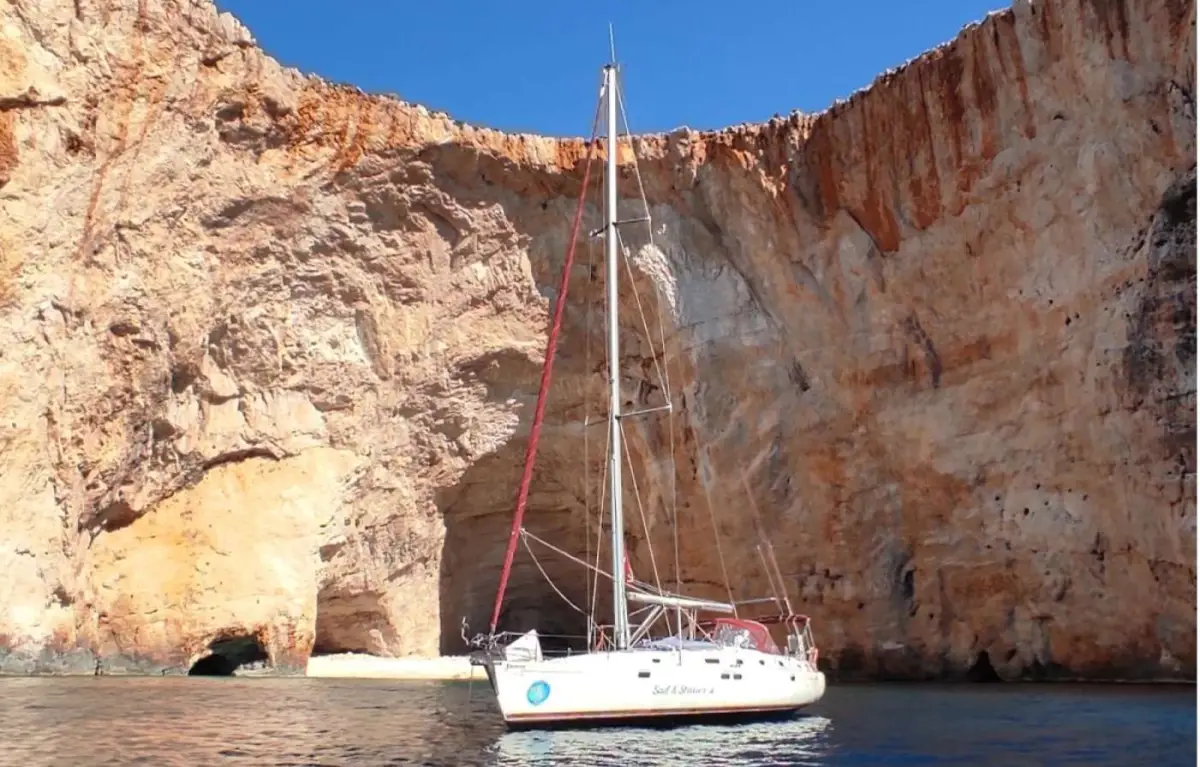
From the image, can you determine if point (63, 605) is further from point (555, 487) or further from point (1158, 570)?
point (1158, 570)

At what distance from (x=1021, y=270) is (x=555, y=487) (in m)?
12.4

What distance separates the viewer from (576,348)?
29344 mm

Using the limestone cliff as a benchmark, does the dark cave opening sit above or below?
below

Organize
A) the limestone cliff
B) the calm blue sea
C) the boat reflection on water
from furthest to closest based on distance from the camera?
the limestone cliff < the boat reflection on water < the calm blue sea

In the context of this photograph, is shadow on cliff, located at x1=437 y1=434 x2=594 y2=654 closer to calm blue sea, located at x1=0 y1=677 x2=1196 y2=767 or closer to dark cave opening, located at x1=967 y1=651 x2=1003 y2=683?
dark cave opening, located at x1=967 y1=651 x2=1003 y2=683

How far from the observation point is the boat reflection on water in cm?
1234

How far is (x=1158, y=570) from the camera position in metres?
21.5

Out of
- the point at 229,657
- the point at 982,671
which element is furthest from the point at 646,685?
the point at 229,657

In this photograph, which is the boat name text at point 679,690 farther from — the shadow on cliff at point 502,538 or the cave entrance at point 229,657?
the cave entrance at point 229,657

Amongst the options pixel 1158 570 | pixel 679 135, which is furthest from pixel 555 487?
pixel 1158 570

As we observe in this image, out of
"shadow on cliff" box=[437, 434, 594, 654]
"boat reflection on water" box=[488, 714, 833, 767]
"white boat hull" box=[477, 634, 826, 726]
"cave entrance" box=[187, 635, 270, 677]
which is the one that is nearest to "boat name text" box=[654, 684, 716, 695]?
"white boat hull" box=[477, 634, 826, 726]

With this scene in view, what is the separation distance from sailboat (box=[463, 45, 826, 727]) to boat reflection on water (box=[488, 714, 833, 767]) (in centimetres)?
28

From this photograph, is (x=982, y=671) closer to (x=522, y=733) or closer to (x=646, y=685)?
(x=646, y=685)

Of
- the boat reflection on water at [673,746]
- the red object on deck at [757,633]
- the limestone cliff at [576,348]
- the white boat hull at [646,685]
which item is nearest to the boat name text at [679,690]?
the white boat hull at [646,685]
